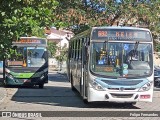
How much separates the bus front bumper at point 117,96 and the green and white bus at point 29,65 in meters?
10.0

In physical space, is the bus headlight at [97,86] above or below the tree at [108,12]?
below

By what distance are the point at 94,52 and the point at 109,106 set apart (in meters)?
2.18

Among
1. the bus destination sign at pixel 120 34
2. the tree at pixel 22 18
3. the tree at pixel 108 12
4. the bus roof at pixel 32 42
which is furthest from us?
the tree at pixel 108 12

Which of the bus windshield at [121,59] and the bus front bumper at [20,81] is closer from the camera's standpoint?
the bus windshield at [121,59]

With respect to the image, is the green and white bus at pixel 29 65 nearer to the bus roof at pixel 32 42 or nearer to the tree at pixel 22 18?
the bus roof at pixel 32 42

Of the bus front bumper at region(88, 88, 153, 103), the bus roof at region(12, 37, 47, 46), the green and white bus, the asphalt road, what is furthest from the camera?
the bus roof at region(12, 37, 47, 46)

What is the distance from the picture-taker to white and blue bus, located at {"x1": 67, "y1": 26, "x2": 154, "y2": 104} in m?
14.7

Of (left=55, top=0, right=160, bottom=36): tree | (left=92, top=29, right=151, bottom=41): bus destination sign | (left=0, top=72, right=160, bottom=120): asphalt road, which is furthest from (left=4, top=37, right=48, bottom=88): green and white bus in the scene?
(left=92, top=29, right=151, bottom=41): bus destination sign

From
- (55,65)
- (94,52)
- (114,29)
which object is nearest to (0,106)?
(94,52)

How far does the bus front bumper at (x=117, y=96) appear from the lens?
14.6 metres

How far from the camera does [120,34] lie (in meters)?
15.3

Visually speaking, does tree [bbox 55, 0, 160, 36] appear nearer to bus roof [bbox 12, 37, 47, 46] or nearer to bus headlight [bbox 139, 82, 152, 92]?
bus roof [bbox 12, 37, 47, 46]

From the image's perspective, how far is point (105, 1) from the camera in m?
29.7

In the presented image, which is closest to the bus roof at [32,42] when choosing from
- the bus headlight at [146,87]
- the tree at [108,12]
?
the tree at [108,12]
